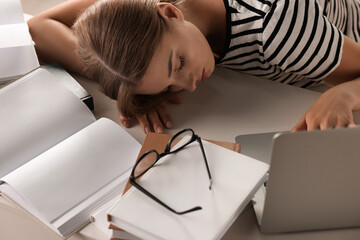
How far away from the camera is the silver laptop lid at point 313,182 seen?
56 cm

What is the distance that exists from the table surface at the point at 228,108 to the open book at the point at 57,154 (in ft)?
0.17

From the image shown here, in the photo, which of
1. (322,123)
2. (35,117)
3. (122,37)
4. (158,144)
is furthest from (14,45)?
(322,123)

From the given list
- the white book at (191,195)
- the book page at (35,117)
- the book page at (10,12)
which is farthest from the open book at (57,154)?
the book page at (10,12)

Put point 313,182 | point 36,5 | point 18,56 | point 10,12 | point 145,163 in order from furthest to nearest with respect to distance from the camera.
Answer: point 36,5, point 10,12, point 18,56, point 145,163, point 313,182

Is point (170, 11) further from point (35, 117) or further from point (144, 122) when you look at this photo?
point (35, 117)

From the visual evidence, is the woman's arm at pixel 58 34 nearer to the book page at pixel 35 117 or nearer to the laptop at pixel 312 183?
the book page at pixel 35 117

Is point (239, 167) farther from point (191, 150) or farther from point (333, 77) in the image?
point (333, 77)

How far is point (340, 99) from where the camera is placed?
2.81ft

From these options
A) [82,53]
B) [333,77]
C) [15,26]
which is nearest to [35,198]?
[82,53]

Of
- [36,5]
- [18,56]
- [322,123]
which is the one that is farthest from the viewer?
[36,5]

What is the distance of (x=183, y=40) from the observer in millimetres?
833

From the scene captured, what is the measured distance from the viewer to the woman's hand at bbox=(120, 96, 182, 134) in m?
0.87

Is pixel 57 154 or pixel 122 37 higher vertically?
pixel 122 37

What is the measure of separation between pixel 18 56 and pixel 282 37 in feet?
1.89
